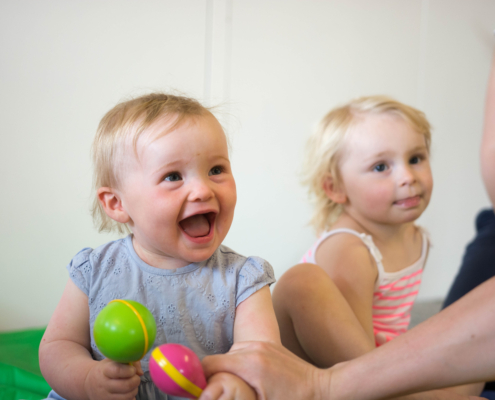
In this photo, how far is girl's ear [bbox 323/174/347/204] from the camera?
113cm

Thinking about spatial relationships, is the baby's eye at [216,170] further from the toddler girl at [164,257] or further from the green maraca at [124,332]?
the green maraca at [124,332]

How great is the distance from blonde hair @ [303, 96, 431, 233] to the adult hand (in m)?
0.63

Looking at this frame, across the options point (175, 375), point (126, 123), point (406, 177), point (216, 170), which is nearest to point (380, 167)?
point (406, 177)

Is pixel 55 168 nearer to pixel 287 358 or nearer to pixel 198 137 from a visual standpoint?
pixel 198 137

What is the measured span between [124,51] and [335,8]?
0.74m

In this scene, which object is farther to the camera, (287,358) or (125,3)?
(125,3)

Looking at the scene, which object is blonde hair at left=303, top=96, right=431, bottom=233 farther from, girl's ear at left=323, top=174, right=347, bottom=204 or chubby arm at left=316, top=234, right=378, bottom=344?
chubby arm at left=316, top=234, right=378, bottom=344

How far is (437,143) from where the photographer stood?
186 cm

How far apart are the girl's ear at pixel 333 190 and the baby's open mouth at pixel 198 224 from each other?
21.5 inches

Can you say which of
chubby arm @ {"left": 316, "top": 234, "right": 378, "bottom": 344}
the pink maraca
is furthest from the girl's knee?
the pink maraca

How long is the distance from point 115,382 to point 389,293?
0.72 m

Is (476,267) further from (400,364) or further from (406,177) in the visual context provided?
(400,364)

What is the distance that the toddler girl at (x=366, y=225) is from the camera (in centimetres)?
87

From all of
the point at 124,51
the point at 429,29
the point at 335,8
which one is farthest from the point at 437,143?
the point at 124,51
